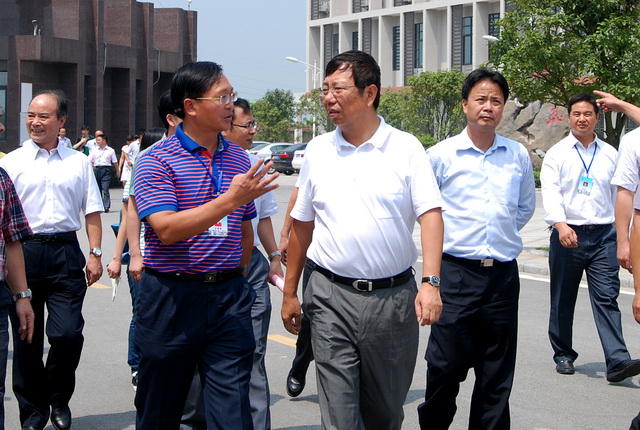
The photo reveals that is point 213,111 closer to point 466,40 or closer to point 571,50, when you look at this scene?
point 571,50

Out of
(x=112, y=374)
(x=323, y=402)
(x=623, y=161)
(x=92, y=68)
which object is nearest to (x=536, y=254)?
(x=112, y=374)

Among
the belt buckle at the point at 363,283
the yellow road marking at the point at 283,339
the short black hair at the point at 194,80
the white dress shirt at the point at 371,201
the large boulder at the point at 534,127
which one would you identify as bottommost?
the yellow road marking at the point at 283,339

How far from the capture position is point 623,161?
4746mm

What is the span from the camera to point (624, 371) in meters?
6.67

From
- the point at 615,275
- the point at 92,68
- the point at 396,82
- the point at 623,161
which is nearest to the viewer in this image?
the point at 623,161

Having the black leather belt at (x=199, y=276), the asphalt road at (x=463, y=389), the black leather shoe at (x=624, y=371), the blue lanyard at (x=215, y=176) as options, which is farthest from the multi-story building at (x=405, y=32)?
the black leather belt at (x=199, y=276)

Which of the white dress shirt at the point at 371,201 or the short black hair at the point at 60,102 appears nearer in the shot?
the white dress shirt at the point at 371,201

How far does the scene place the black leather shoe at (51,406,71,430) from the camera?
5645 mm

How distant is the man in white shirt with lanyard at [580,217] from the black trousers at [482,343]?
2.11 meters

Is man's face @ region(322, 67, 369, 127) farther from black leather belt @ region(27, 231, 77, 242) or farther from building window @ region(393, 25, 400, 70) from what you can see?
building window @ region(393, 25, 400, 70)

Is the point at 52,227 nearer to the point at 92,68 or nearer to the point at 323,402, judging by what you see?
the point at 323,402

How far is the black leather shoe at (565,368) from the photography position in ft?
23.2

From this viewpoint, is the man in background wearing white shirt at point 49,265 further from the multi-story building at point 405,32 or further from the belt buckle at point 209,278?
the multi-story building at point 405,32

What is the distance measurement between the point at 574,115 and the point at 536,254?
6.94m
